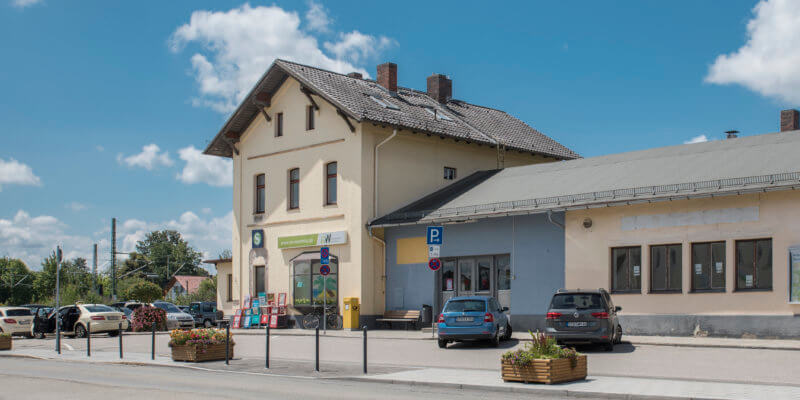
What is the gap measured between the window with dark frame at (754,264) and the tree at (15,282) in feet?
294

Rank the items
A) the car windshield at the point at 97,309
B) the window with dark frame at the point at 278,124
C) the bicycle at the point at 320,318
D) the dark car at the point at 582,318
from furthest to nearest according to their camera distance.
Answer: the window with dark frame at the point at 278,124, the car windshield at the point at 97,309, the bicycle at the point at 320,318, the dark car at the point at 582,318

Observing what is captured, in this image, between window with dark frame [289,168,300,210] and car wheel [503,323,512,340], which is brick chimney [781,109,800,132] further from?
window with dark frame [289,168,300,210]

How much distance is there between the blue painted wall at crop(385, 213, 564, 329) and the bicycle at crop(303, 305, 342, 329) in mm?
3488

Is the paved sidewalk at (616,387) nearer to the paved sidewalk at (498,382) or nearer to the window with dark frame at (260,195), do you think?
the paved sidewalk at (498,382)

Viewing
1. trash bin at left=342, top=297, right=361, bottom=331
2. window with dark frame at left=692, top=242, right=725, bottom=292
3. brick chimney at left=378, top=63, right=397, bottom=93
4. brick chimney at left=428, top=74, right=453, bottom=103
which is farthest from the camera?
brick chimney at left=428, top=74, right=453, bottom=103

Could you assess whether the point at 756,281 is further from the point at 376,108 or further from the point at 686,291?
the point at 376,108

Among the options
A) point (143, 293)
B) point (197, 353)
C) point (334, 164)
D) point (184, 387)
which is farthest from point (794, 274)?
point (143, 293)

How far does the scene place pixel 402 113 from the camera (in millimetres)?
35094

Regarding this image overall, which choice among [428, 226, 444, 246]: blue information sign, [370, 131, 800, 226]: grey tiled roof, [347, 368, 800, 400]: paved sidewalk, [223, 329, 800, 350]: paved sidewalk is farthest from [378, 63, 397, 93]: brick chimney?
[347, 368, 800, 400]: paved sidewalk

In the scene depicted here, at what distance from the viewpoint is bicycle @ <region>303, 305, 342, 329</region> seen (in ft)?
110

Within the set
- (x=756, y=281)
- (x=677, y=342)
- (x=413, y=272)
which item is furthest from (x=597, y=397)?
(x=413, y=272)

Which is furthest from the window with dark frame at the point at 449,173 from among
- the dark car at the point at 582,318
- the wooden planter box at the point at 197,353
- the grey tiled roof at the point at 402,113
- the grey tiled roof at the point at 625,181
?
the wooden planter box at the point at 197,353

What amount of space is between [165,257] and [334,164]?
103 m

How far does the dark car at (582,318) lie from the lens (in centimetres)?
2044
